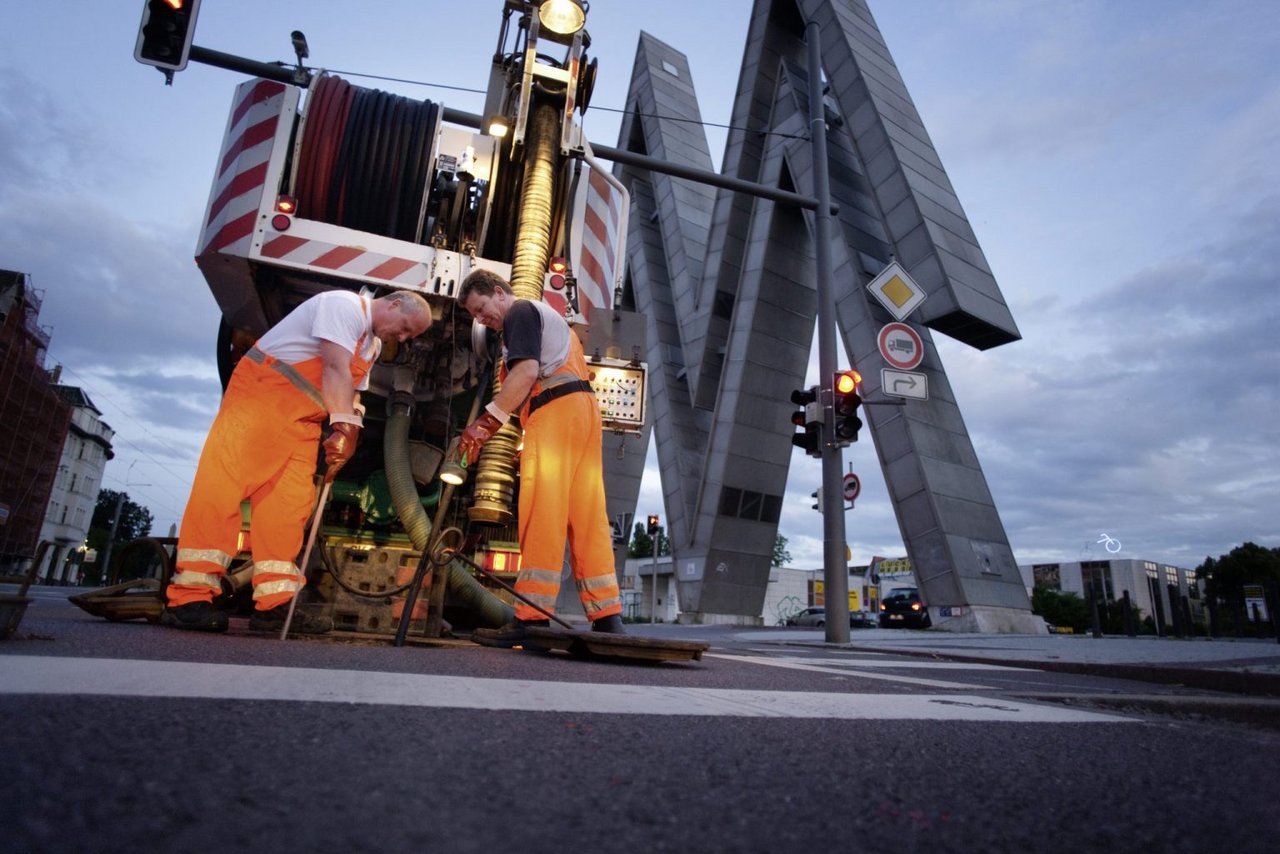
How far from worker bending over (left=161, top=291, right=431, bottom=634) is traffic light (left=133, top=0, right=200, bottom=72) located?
4481 millimetres

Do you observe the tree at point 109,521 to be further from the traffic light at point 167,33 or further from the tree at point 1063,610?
the tree at point 1063,610

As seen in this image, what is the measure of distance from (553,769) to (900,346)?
836 centimetres

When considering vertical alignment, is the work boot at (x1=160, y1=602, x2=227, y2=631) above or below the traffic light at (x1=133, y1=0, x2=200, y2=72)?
below

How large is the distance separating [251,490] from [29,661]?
1936 mm

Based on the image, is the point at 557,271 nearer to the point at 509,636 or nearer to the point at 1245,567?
the point at 509,636

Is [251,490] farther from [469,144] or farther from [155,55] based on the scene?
[155,55]

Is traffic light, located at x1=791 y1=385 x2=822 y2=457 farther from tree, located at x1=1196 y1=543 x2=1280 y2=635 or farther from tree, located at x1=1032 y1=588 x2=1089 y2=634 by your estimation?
tree, located at x1=1032 y1=588 x2=1089 y2=634

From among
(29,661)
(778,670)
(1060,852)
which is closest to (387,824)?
(1060,852)

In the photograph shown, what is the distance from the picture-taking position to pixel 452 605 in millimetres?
5301

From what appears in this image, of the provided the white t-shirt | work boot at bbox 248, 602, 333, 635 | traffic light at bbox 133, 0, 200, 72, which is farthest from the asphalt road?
traffic light at bbox 133, 0, 200, 72

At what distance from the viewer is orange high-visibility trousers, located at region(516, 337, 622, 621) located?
4027 millimetres

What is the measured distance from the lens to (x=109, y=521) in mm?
80188

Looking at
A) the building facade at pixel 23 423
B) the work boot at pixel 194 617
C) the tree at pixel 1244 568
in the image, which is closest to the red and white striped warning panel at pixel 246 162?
the work boot at pixel 194 617

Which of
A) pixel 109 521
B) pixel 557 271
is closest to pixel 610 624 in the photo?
pixel 557 271
